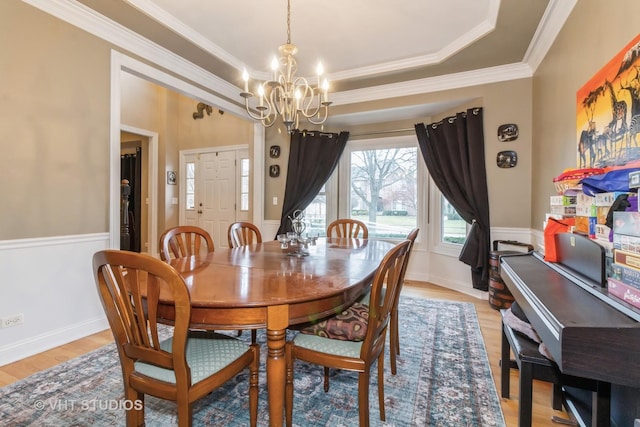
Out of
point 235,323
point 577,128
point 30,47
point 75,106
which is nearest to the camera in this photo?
point 235,323

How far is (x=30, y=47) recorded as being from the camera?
2.17m

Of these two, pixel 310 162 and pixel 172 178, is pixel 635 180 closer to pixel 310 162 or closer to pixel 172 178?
pixel 310 162

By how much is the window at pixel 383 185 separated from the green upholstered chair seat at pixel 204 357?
11.1 feet

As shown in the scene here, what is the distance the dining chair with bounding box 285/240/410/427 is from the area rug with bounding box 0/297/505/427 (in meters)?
0.22

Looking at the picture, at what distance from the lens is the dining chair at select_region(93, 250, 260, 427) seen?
3.31ft

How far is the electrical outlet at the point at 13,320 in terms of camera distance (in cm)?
207

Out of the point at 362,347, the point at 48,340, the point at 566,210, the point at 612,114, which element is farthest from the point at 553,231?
the point at 48,340

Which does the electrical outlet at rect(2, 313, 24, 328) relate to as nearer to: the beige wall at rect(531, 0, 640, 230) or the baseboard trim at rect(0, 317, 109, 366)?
the baseboard trim at rect(0, 317, 109, 366)

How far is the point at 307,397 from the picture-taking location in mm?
1706

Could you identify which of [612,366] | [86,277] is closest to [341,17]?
[612,366]

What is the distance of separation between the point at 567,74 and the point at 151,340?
3.06 metres

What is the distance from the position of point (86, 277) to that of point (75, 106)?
1.38 m

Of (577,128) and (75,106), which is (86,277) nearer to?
(75,106)

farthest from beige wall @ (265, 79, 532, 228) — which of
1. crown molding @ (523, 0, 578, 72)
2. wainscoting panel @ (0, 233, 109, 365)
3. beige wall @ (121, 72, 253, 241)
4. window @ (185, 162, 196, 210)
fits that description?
window @ (185, 162, 196, 210)
